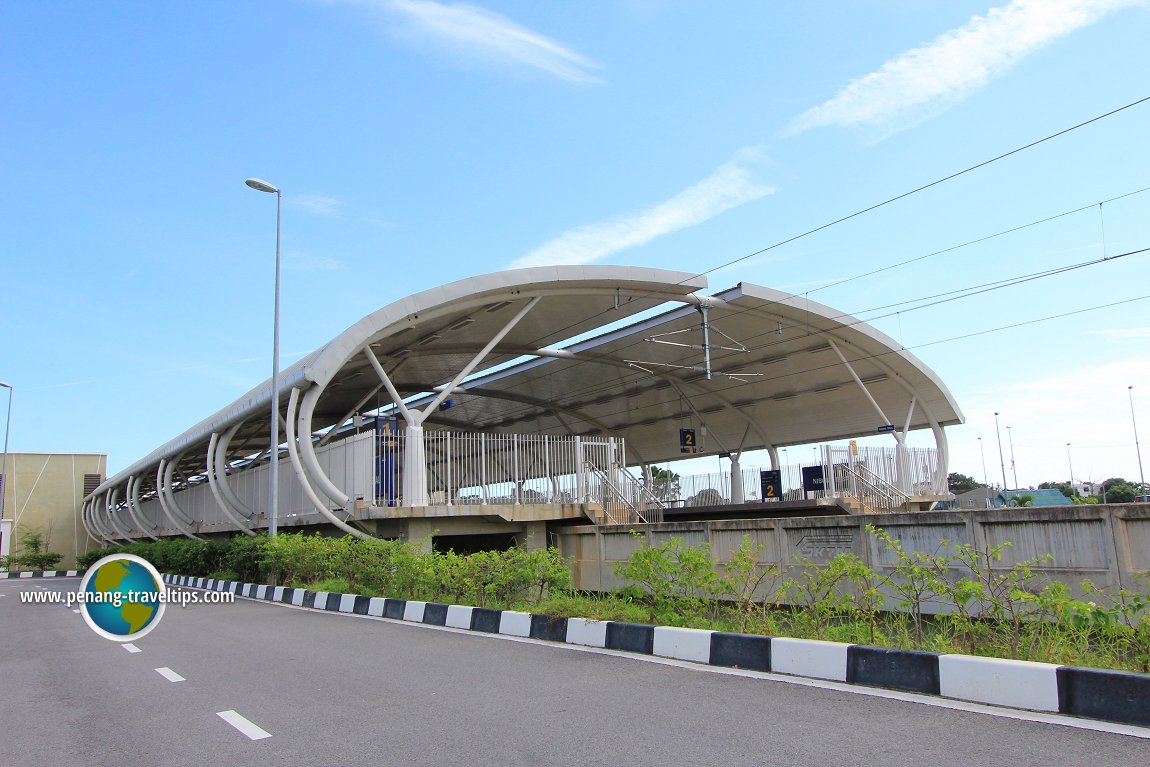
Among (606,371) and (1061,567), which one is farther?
(606,371)

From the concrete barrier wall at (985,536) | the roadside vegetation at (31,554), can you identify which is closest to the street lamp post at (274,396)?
the concrete barrier wall at (985,536)

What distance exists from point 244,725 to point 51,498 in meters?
59.8

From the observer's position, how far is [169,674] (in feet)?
26.4

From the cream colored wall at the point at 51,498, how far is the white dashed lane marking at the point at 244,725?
57377 millimetres

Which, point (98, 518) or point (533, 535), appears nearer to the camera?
point (533, 535)

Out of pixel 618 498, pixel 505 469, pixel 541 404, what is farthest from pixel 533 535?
pixel 541 404

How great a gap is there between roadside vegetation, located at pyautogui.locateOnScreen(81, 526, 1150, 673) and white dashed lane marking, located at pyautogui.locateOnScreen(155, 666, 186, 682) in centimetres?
382

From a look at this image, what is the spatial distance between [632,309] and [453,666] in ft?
50.1

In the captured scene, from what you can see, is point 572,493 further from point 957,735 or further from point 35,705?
point 957,735

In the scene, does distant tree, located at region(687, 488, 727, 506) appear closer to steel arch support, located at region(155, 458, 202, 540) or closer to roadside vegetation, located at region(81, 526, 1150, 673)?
roadside vegetation, located at region(81, 526, 1150, 673)

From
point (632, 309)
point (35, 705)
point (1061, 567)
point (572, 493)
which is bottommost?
point (35, 705)

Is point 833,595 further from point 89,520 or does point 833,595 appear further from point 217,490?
point 89,520

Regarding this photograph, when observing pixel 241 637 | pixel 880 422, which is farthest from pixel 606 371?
pixel 241 637

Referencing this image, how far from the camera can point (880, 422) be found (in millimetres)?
31734
